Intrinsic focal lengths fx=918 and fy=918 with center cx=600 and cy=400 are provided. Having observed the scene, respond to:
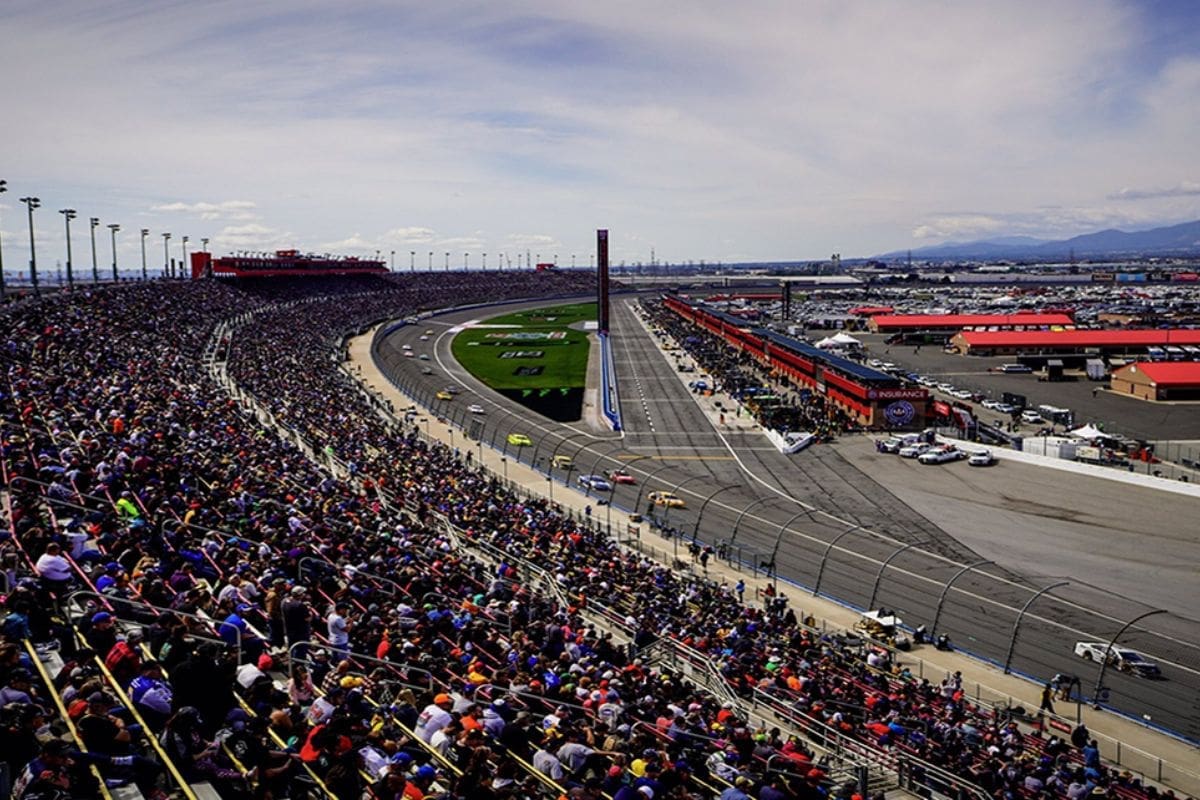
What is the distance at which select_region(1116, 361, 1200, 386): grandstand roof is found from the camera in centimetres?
6369

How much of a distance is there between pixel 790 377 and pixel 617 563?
2103 inches

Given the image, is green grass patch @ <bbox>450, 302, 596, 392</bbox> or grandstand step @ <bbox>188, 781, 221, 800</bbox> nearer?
grandstand step @ <bbox>188, 781, 221, 800</bbox>

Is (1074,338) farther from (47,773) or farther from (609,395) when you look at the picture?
(47,773)

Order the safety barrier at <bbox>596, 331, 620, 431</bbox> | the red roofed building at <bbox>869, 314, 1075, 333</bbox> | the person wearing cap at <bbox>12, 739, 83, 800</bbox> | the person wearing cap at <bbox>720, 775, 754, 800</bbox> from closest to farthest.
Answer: the person wearing cap at <bbox>12, 739, 83, 800</bbox> → the person wearing cap at <bbox>720, 775, 754, 800</bbox> → the safety barrier at <bbox>596, 331, 620, 431</bbox> → the red roofed building at <bbox>869, 314, 1075, 333</bbox>

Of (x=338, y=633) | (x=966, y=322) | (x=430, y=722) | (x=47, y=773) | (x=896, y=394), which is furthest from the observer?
(x=966, y=322)

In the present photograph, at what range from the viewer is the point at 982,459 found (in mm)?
45844

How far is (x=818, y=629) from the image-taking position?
2439 cm

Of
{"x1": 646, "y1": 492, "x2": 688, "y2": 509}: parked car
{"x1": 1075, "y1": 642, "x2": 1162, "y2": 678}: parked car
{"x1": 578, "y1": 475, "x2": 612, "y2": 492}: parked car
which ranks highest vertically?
{"x1": 578, "y1": 475, "x2": 612, "y2": 492}: parked car

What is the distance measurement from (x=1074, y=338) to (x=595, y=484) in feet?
221

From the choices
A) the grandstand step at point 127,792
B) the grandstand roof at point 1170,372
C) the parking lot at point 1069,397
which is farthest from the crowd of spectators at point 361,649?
the grandstand roof at point 1170,372

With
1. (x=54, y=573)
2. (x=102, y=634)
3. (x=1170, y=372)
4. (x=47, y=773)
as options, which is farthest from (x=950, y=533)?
(x=1170, y=372)

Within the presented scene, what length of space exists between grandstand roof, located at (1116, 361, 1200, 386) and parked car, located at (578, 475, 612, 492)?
45571mm

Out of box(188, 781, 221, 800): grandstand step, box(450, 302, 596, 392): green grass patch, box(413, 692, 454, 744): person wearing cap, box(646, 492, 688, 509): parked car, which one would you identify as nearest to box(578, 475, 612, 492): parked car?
box(646, 492, 688, 509): parked car

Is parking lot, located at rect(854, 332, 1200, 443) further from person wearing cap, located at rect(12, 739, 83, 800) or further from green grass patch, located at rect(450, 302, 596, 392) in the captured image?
person wearing cap, located at rect(12, 739, 83, 800)
